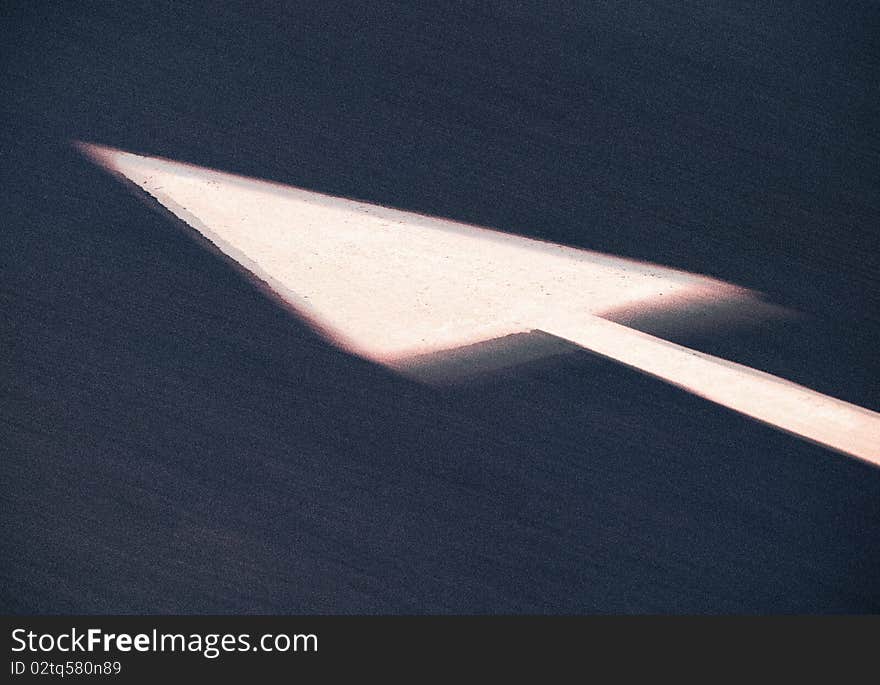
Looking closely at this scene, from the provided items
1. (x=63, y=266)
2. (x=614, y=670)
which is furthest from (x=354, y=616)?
(x=63, y=266)

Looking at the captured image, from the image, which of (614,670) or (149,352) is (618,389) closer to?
(614,670)

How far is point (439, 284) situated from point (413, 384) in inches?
7.7

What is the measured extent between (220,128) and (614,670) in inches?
42.5

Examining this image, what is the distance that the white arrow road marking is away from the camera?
43.4 inches

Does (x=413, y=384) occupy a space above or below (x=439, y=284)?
below

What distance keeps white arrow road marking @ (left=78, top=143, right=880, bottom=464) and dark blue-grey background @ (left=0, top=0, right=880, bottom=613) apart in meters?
0.03

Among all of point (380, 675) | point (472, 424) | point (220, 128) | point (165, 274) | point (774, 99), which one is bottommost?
point (380, 675)

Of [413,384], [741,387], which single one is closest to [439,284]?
[413,384]

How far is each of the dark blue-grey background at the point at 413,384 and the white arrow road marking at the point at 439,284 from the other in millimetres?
34

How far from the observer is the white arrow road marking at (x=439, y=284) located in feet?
3.61

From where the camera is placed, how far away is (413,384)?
107 cm

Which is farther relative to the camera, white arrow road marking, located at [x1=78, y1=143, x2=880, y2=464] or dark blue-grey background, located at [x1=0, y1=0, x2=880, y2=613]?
white arrow road marking, located at [x1=78, y1=143, x2=880, y2=464]

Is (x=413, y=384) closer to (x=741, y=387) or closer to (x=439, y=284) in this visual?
(x=439, y=284)

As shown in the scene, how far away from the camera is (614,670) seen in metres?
0.92
